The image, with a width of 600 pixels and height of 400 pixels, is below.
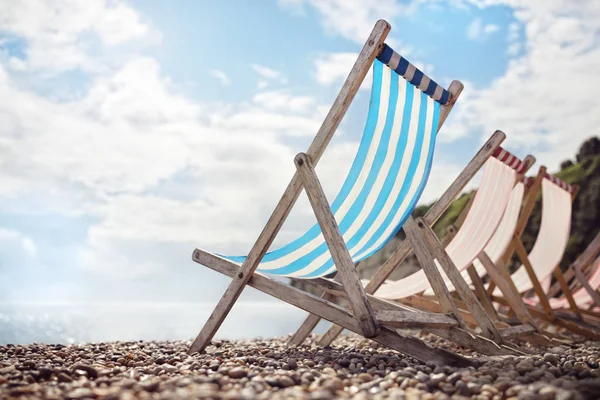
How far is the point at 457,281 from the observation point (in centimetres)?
424

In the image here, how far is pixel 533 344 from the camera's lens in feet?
18.4

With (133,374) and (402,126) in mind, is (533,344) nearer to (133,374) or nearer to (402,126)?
(402,126)

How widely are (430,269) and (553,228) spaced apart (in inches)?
155

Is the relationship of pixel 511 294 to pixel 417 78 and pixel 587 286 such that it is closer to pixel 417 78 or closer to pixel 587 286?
pixel 587 286

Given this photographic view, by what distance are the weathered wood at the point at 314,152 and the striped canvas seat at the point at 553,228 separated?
4.48 m

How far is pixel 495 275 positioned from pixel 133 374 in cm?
363

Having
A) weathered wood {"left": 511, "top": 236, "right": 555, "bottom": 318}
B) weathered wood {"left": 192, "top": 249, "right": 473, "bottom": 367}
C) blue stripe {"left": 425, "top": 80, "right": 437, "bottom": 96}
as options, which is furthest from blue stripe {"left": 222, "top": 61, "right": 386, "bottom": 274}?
weathered wood {"left": 511, "top": 236, "right": 555, "bottom": 318}

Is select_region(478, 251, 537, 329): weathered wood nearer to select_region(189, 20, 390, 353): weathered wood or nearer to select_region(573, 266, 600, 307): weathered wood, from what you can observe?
select_region(573, 266, 600, 307): weathered wood

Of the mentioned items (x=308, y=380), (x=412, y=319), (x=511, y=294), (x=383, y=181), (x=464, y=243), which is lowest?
(x=308, y=380)

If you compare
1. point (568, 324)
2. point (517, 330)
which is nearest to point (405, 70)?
point (517, 330)

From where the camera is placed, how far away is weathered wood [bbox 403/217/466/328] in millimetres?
3795

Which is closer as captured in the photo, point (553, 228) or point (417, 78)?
point (417, 78)

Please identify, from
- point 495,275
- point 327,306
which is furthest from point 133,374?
point 495,275

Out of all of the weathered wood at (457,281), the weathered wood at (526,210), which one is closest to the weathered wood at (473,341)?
the weathered wood at (457,281)
